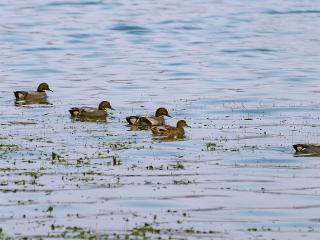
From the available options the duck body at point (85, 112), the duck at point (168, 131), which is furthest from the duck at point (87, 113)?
the duck at point (168, 131)

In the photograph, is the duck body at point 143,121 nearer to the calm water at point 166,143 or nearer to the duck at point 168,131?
the calm water at point 166,143

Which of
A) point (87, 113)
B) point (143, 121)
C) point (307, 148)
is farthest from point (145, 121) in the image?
point (307, 148)

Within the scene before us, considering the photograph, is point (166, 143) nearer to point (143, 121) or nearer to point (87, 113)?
point (143, 121)

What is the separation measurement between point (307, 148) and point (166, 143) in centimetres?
291

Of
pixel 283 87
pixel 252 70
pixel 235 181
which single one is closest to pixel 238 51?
pixel 252 70

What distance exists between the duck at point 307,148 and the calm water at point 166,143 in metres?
0.30

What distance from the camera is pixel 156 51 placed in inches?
1729

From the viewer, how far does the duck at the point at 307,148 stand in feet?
67.9

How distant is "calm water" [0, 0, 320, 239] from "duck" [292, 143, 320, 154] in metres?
0.30

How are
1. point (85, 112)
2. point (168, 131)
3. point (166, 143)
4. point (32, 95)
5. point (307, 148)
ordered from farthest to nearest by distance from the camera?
point (32, 95) < point (85, 112) < point (168, 131) < point (166, 143) < point (307, 148)

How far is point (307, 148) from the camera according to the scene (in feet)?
67.9

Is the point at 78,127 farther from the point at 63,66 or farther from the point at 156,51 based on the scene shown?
the point at 156,51

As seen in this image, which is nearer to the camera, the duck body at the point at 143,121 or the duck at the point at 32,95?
the duck body at the point at 143,121

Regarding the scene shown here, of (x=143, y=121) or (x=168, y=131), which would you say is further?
(x=143, y=121)
